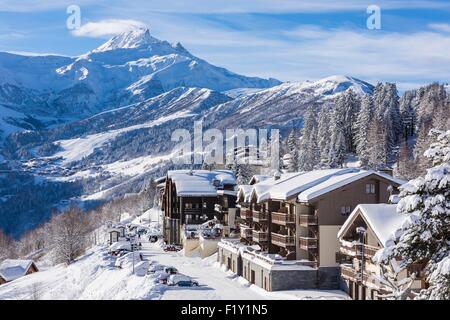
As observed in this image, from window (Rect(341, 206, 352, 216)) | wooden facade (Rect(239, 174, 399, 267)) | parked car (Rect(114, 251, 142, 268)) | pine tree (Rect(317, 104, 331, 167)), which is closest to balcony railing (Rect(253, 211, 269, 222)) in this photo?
wooden facade (Rect(239, 174, 399, 267))

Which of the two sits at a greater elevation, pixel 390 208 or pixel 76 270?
pixel 390 208

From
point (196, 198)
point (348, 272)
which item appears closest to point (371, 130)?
point (196, 198)

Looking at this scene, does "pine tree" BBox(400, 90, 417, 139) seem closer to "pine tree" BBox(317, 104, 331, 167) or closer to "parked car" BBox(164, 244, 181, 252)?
"pine tree" BBox(317, 104, 331, 167)

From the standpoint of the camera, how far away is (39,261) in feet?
390

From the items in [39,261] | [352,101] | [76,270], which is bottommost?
[39,261]

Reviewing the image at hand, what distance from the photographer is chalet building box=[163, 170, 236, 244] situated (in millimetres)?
80375

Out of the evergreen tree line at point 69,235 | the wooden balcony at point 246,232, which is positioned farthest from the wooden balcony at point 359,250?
the evergreen tree line at point 69,235

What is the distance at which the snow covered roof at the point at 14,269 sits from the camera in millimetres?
87688

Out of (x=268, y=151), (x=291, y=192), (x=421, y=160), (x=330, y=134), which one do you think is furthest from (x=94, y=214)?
(x=291, y=192)

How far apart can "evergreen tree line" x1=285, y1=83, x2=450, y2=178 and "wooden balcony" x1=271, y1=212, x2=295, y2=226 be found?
5172 centimetres

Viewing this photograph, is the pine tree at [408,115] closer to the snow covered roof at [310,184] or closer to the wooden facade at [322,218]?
the snow covered roof at [310,184]

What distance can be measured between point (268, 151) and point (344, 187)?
11103cm
